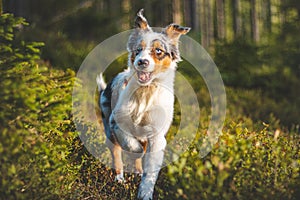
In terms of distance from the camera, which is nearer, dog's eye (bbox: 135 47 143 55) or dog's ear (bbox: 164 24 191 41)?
dog's eye (bbox: 135 47 143 55)

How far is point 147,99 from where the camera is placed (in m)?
5.16

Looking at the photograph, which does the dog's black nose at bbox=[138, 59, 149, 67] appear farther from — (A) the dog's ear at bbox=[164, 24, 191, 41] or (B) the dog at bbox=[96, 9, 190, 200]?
(A) the dog's ear at bbox=[164, 24, 191, 41]

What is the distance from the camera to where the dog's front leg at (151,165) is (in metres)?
4.82

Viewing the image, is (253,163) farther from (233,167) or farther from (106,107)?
(106,107)

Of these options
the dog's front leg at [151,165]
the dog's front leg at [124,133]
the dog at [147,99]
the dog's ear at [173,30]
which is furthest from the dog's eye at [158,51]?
the dog's front leg at [151,165]

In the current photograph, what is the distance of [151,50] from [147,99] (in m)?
0.57

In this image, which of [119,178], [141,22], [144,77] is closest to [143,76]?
[144,77]

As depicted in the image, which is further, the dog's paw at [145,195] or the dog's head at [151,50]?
the dog's head at [151,50]

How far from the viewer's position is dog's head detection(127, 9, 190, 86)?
4906mm

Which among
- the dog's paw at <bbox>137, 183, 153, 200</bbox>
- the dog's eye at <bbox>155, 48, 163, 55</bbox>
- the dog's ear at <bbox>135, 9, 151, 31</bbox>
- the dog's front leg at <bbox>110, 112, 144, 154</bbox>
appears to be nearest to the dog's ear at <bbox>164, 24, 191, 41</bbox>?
the dog's ear at <bbox>135, 9, 151, 31</bbox>

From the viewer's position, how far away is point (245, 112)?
10.6 metres

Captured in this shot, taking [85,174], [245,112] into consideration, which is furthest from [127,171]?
[245,112]

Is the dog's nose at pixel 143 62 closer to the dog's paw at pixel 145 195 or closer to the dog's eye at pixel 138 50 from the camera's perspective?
the dog's eye at pixel 138 50

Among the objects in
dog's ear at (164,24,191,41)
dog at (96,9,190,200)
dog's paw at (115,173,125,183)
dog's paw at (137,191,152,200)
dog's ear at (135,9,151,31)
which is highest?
dog's ear at (135,9,151,31)
